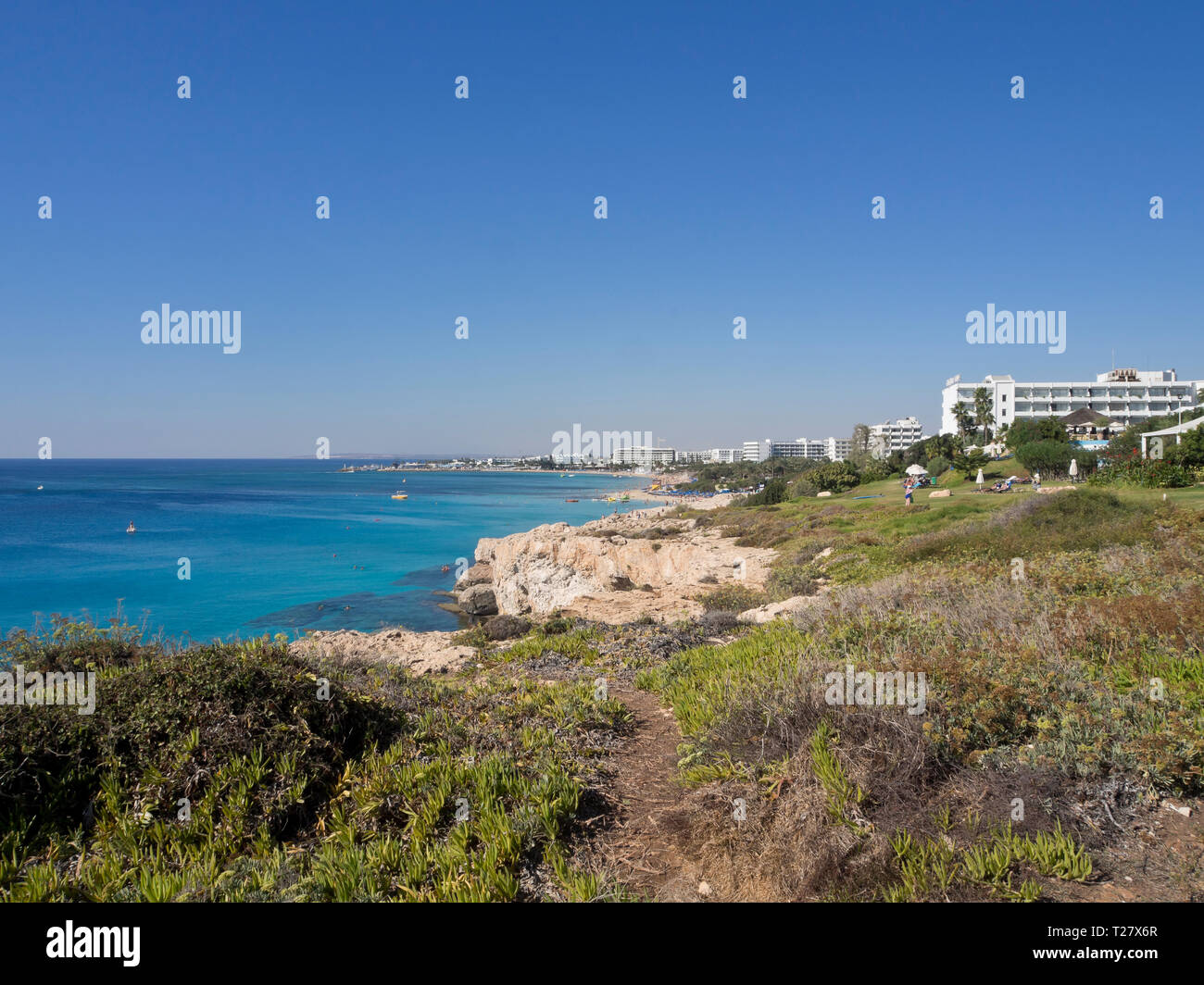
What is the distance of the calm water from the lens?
3170 cm

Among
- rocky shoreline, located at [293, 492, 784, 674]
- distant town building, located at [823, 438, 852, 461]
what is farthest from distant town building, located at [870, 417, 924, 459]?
rocky shoreline, located at [293, 492, 784, 674]

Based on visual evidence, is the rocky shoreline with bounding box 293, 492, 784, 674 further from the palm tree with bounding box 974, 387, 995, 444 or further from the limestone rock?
the palm tree with bounding box 974, 387, 995, 444

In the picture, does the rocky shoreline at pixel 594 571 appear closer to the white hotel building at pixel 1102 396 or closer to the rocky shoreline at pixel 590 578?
the rocky shoreline at pixel 590 578

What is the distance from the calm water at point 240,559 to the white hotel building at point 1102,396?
61.7m

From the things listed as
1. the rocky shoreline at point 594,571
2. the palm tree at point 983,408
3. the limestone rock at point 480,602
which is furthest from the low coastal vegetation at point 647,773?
the palm tree at point 983,408

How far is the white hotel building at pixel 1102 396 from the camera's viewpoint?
290 ft

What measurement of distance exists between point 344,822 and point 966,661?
5.32m

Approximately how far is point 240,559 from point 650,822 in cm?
5176
